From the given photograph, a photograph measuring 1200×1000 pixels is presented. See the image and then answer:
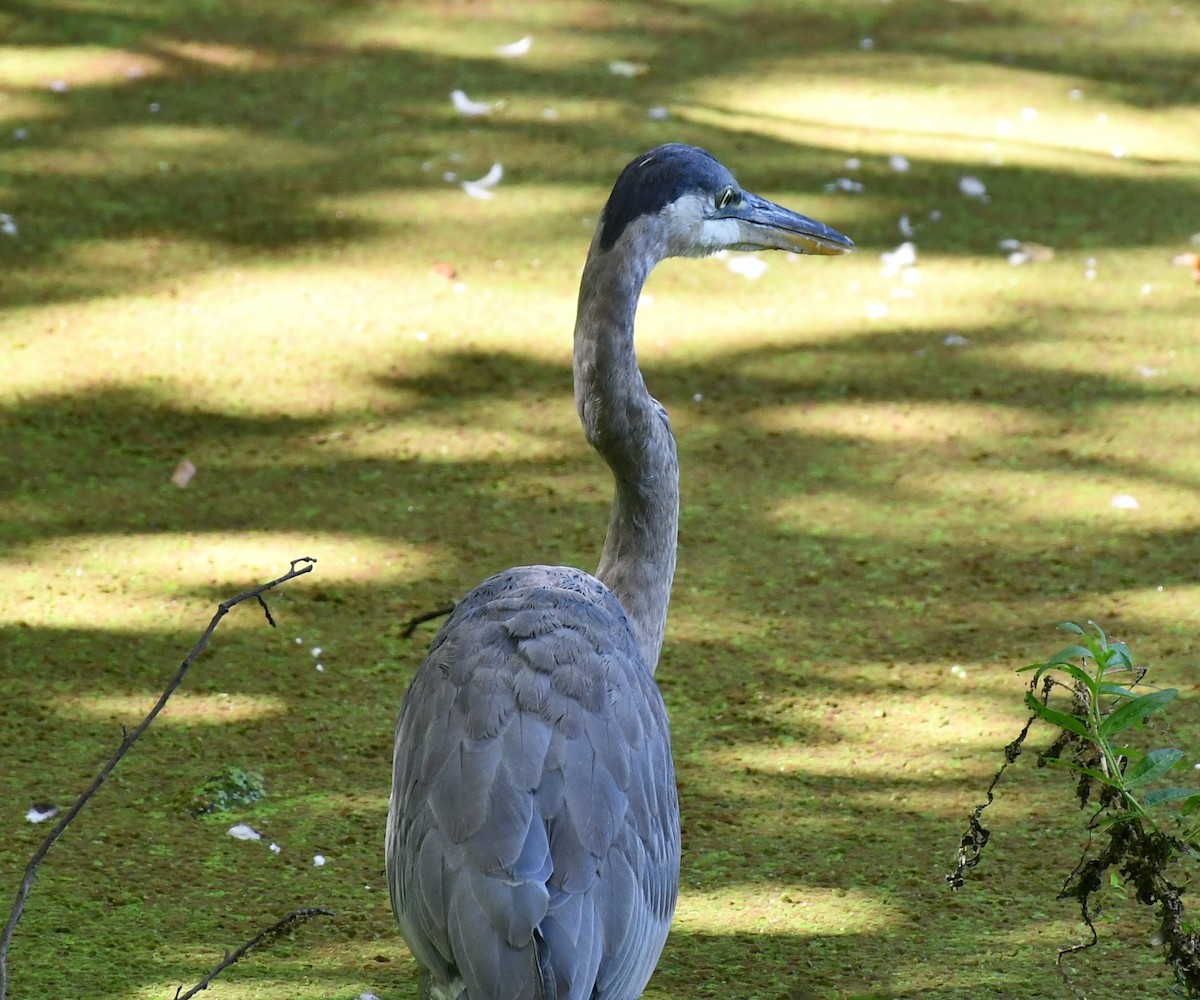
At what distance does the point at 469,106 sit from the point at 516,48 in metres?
0.62

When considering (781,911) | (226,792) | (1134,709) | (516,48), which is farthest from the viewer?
(516,48)

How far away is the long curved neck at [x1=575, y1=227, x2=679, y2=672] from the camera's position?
2939 millimetres

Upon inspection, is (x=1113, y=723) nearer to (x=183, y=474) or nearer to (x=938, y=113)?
(x=183, y=474)

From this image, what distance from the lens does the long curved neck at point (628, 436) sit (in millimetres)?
2939

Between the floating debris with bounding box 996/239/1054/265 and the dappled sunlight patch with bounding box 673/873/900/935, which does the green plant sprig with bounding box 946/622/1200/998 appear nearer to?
the dappled sunlight patch with bounding box 673/873/900/935

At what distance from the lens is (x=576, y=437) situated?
475 centimetres

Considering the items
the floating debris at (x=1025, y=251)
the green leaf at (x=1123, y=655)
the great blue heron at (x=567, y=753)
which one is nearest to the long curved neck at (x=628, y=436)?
the great blue heron at (x=567, y=753)

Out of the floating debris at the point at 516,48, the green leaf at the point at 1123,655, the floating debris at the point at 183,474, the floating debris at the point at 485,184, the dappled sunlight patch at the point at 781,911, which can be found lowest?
the dappled sunlight patch at the point at 781,911

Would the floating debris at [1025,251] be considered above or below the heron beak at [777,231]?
below

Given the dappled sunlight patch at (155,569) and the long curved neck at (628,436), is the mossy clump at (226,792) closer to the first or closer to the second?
the dappled sunlight patch at (155,569)

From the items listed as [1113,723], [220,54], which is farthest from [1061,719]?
[220,54]

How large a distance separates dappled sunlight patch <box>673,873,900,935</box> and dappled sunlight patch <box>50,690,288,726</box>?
3.62ft

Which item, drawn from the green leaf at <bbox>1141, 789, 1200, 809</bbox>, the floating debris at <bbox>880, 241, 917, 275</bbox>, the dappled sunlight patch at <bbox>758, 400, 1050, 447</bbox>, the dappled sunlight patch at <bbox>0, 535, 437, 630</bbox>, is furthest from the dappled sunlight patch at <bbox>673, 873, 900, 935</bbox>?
the floating debris at <bbox>880, 241, 917, 275</bbox>

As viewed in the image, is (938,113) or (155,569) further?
(938,113)
